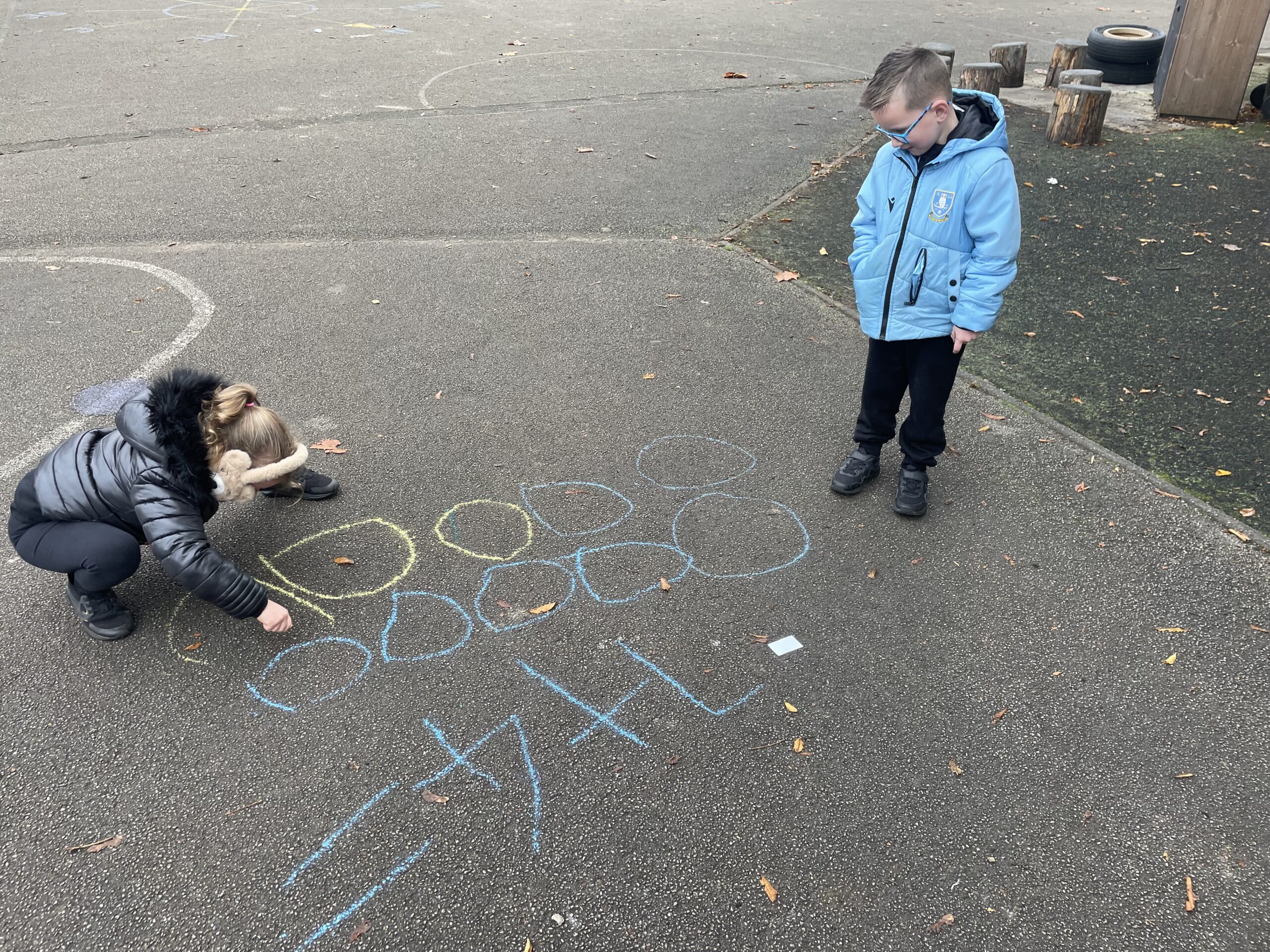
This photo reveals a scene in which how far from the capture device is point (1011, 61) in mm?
9625

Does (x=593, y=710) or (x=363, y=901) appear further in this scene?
(x=593, y=710)

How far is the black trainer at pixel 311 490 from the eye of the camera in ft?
12.1

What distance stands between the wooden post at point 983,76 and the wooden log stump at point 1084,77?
0.66 m

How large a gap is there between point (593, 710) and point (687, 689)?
12.4 inches

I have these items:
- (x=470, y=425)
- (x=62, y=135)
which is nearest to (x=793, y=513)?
(x=470, y=425)

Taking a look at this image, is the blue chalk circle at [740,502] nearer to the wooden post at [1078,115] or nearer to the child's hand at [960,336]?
the child's hand at [960,336]

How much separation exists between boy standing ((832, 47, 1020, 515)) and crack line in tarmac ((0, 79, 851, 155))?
6513mm

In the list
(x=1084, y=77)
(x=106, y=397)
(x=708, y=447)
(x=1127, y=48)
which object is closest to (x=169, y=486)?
(x=106, y=397)

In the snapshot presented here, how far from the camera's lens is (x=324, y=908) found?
7.38ft

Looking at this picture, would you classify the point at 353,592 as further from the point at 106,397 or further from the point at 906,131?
the point at 906,131

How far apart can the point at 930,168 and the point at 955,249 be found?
302mm

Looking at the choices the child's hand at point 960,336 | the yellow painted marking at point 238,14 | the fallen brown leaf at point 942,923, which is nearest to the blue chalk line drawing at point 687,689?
the fallen brown leaf at point 942,923

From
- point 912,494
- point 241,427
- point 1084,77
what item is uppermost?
point 1084,77

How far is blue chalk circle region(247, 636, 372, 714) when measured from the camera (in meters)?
2.80
